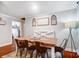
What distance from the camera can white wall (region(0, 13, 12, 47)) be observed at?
3685mm

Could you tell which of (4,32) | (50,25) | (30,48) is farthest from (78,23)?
(4,32)

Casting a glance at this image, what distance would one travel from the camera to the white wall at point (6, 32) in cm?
368

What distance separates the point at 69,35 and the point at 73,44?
40 cm

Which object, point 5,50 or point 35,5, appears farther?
point 5,50

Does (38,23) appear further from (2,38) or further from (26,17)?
(2,38)

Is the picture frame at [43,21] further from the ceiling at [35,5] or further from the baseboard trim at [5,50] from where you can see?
the baseboard trim at [5,50]

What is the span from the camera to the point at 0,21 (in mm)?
3602

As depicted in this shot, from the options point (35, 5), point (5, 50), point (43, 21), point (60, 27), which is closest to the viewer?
point (35, 5)

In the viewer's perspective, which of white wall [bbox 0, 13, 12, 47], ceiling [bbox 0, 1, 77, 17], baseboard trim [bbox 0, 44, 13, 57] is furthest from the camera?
white wall [bbox 0, 13, 12, 47]

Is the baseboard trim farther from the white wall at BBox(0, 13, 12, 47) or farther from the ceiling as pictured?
the ceiling

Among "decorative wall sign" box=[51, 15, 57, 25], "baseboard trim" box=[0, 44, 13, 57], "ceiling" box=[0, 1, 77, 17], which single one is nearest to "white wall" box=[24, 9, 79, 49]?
"decorative wall sign" box=[51, 15, 57, 25]

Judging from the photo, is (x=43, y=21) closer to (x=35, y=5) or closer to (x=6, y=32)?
(x=35, y=5)

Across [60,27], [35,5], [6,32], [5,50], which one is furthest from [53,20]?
[5,50]

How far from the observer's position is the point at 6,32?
3908mm
